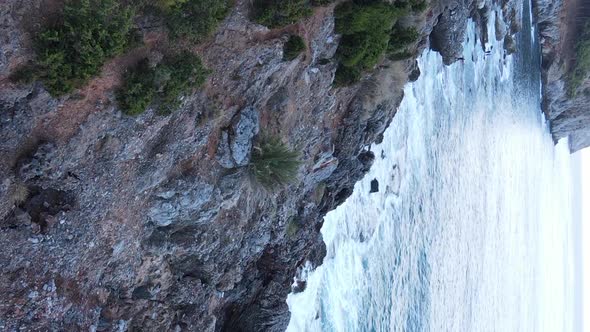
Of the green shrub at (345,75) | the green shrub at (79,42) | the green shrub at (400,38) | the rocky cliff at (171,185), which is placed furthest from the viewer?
the green shrub at (400,38)

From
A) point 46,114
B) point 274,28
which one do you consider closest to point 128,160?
point 46,114

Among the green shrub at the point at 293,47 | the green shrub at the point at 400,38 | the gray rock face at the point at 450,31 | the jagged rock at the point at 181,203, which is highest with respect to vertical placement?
the gray rock face at the point at 450,31

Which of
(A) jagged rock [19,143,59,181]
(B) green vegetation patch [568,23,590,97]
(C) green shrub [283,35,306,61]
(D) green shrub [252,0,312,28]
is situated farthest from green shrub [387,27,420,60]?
(B) green vegetation patch [568,23,590,97]

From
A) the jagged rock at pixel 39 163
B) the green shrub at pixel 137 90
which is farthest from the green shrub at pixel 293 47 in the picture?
the jagged rock at pixel 39 163

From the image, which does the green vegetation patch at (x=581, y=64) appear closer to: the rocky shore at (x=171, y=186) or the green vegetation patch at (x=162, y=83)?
the rocky shore at (x=171, y=186)

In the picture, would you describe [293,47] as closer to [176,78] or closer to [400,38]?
[176,78]

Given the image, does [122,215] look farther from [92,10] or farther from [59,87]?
[92,10]
